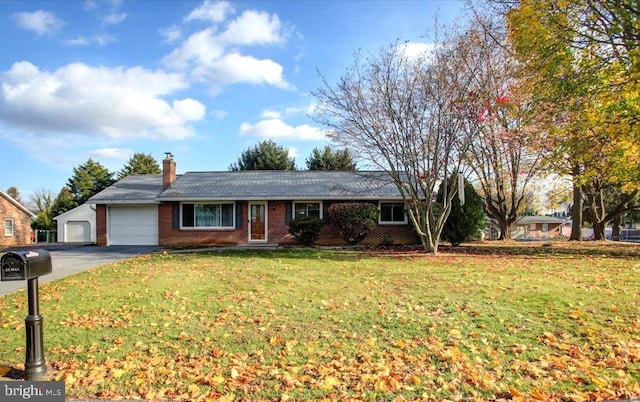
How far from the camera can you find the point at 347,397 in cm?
359

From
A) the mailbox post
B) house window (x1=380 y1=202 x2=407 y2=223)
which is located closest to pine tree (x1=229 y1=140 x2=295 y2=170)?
house window (x1=380 y1=202 x2=407 y2=223)

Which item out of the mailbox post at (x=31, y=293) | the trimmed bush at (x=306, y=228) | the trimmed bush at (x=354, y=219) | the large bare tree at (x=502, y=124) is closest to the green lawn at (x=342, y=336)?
the mailbox post at (x=31, y=293)

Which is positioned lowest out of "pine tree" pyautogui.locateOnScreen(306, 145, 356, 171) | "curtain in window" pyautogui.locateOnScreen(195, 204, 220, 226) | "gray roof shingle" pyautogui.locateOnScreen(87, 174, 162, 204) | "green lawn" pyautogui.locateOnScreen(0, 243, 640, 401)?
"green lawn" pyautogui.locateOnScreen(0, 243, 640, 401)

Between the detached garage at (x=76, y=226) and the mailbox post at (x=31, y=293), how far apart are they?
31.6 metres

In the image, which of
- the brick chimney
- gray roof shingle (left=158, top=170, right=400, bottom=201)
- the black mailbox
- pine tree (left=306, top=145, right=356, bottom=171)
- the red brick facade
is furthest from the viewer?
pine tree (left=306, top=145, right=356, bottom=171)

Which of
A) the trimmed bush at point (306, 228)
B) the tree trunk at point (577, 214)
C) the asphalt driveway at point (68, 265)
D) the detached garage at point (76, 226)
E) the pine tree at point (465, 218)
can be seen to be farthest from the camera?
the detached garage at point (76, 226)

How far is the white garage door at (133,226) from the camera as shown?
66.7 feet

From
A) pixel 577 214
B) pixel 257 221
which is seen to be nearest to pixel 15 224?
pixel 257 221

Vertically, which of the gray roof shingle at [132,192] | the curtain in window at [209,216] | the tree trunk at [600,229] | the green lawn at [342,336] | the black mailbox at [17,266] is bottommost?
the green lawn at [342,336]

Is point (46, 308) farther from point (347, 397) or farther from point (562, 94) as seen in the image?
point (562, 94)

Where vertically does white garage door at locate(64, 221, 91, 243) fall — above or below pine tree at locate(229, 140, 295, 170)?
below

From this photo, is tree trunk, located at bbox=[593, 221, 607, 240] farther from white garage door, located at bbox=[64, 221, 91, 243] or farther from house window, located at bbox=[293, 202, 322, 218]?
white garage door, located at bbox=[64, 221, 91, 243]

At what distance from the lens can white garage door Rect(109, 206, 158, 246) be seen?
2034 cm

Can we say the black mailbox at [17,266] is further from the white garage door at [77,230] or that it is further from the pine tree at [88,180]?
the pine tree at [88,180]
